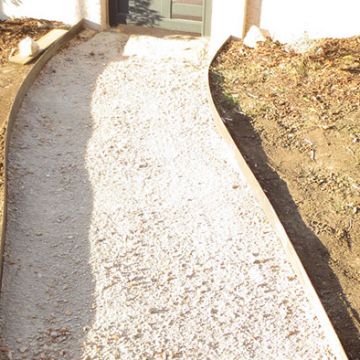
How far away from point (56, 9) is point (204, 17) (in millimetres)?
2366

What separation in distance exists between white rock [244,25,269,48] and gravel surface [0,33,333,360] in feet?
5.04

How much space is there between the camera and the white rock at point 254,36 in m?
9.58

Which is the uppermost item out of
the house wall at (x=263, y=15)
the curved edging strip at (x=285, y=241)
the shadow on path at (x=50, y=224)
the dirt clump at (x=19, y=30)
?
the house wall at (x=263, y=15)

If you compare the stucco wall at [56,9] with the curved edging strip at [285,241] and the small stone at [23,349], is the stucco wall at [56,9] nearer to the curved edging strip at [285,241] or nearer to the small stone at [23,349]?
the curved edging strip at [285,241]

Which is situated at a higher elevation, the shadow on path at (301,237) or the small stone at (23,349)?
the shadow on path at (301,237)

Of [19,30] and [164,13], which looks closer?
[19,30]

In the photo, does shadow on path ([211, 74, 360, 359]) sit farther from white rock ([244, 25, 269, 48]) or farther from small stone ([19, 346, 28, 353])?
small stone ([19, 346, 28, 353])

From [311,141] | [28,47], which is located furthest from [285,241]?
[28,47]

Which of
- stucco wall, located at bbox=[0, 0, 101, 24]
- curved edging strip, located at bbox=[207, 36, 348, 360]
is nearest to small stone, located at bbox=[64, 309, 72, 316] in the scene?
curved edging strip, located at bbox=[207, 36, 348, 360]

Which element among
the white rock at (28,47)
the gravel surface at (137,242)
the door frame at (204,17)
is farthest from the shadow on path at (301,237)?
the white rock at (28,47)

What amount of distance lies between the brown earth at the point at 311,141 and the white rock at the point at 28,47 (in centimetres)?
247

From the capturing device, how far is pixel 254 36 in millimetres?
9602

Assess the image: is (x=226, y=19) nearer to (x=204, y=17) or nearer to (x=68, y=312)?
(x=204, y=17)

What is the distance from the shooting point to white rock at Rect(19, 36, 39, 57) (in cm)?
901
